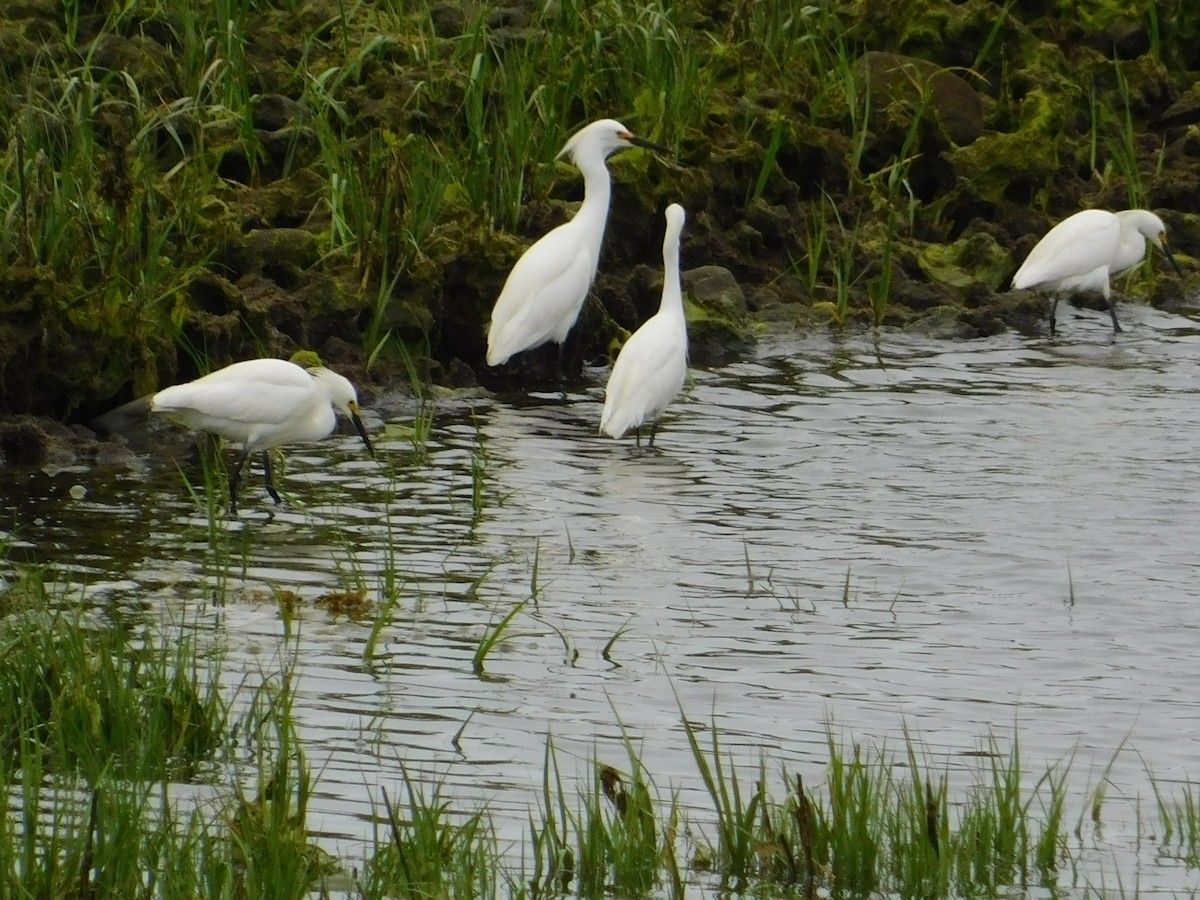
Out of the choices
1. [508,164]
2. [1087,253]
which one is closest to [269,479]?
[508,164]

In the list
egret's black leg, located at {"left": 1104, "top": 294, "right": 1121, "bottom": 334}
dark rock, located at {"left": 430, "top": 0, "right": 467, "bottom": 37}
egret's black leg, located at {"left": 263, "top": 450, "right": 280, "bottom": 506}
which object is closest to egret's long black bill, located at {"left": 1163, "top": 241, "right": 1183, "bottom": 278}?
egret's black leg, located at {"left": 1104, "top": 294, "right": 1121, "bottom": 334}

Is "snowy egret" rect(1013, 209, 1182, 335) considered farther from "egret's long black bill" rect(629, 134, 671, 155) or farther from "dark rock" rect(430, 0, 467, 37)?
"dark rock" rect(430, 0, 467, 37)

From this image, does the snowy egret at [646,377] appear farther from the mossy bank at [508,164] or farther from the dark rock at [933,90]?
the dark rock at [933,90]

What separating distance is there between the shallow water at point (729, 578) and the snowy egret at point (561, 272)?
0.41 m

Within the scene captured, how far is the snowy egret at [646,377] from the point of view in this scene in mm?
10344

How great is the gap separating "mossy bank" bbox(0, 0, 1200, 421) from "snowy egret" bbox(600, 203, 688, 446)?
1.09 meters

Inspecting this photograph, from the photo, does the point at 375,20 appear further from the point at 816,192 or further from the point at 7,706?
the point at 7,706

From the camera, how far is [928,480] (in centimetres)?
952

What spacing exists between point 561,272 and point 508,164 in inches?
59.4

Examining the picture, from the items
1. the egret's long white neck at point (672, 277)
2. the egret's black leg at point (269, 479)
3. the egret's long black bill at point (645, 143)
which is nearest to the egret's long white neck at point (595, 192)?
the egret's long black bill at point (645, 143)

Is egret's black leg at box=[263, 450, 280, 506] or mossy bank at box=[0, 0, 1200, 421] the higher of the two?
mossy bank at box=[0, 0, 1200, 421]

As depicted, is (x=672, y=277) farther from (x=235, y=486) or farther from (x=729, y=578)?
(x=729, y=578)

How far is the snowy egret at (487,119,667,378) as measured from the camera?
11.4 meters

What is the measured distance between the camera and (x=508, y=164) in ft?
42.5
